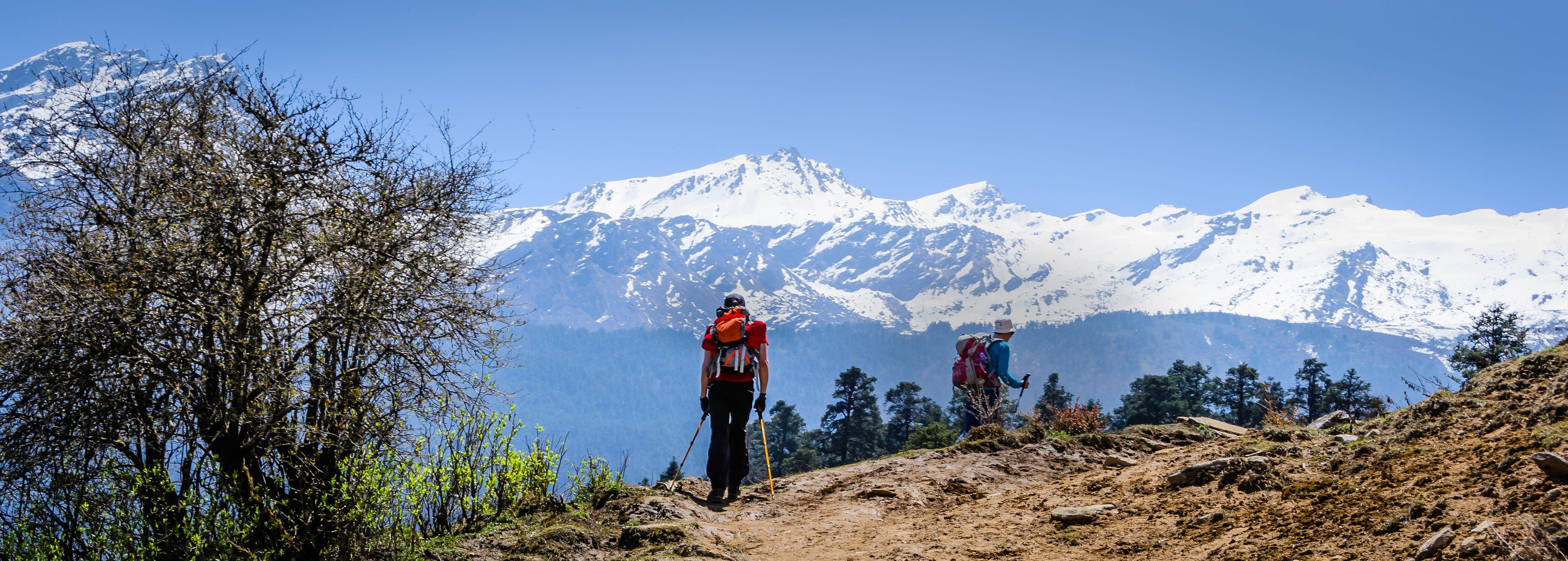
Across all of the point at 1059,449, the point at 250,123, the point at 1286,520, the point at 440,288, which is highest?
the point at 250,123

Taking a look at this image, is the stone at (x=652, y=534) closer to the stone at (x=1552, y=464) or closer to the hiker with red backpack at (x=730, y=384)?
the hiker with red backpack at (x=730, y=384)

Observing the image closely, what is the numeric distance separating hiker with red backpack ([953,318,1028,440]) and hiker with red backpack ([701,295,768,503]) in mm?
4316

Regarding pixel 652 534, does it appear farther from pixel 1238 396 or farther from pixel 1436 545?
pixel 1238 396

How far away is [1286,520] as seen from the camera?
225 inches

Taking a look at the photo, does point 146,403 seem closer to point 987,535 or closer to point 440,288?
point 440,288

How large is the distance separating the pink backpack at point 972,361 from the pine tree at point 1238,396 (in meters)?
36.7

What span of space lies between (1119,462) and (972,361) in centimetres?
452

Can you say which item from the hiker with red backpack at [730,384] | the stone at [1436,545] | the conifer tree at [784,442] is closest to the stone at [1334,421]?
the stone at [1436,545]

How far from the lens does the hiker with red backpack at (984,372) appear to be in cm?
1305

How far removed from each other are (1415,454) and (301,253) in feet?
28.7

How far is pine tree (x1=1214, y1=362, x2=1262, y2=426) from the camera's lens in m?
45.7

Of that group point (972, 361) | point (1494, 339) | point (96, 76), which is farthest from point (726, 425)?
point (1494, 339)

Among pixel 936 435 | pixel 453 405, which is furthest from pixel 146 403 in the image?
pixel 936 435

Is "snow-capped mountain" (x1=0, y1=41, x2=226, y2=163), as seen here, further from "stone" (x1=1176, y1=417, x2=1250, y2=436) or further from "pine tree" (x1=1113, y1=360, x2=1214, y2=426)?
"pine tree" (x1=1113, y1=360, x2=1214, y2=426)
